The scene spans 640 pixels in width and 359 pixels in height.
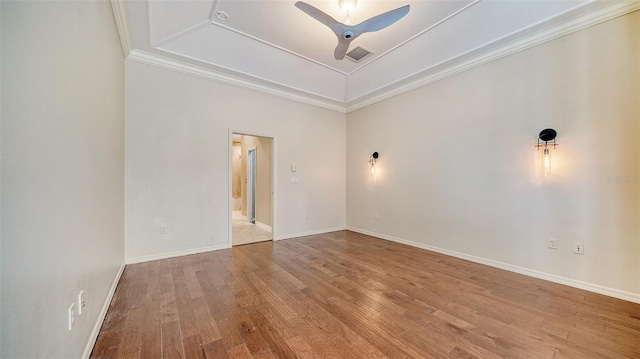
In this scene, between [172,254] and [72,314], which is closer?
[72,314]

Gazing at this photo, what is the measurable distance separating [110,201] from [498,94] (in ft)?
16.3

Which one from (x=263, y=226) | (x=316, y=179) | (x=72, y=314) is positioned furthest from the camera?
(x=263, y=226)

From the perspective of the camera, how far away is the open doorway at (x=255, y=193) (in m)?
4.86

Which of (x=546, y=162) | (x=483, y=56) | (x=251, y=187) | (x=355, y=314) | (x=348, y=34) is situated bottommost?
(x=355, y=314)

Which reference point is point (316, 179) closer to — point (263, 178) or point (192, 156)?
point (263, 178)

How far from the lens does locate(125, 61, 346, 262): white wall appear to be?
3.40m

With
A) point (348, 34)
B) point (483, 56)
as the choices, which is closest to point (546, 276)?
point (483, 56)

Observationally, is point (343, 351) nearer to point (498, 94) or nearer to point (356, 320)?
point (356, 320)

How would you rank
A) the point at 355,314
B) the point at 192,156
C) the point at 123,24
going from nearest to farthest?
1. the point at 355,314
2. the point at 123,24
3. the point at 192,156

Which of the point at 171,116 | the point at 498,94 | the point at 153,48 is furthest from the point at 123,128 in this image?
the point at 498,94

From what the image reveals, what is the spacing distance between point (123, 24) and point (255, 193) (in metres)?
4.37

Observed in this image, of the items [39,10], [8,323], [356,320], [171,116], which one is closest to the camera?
[8,323]

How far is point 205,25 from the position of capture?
129 inches

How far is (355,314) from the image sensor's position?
214 cm
